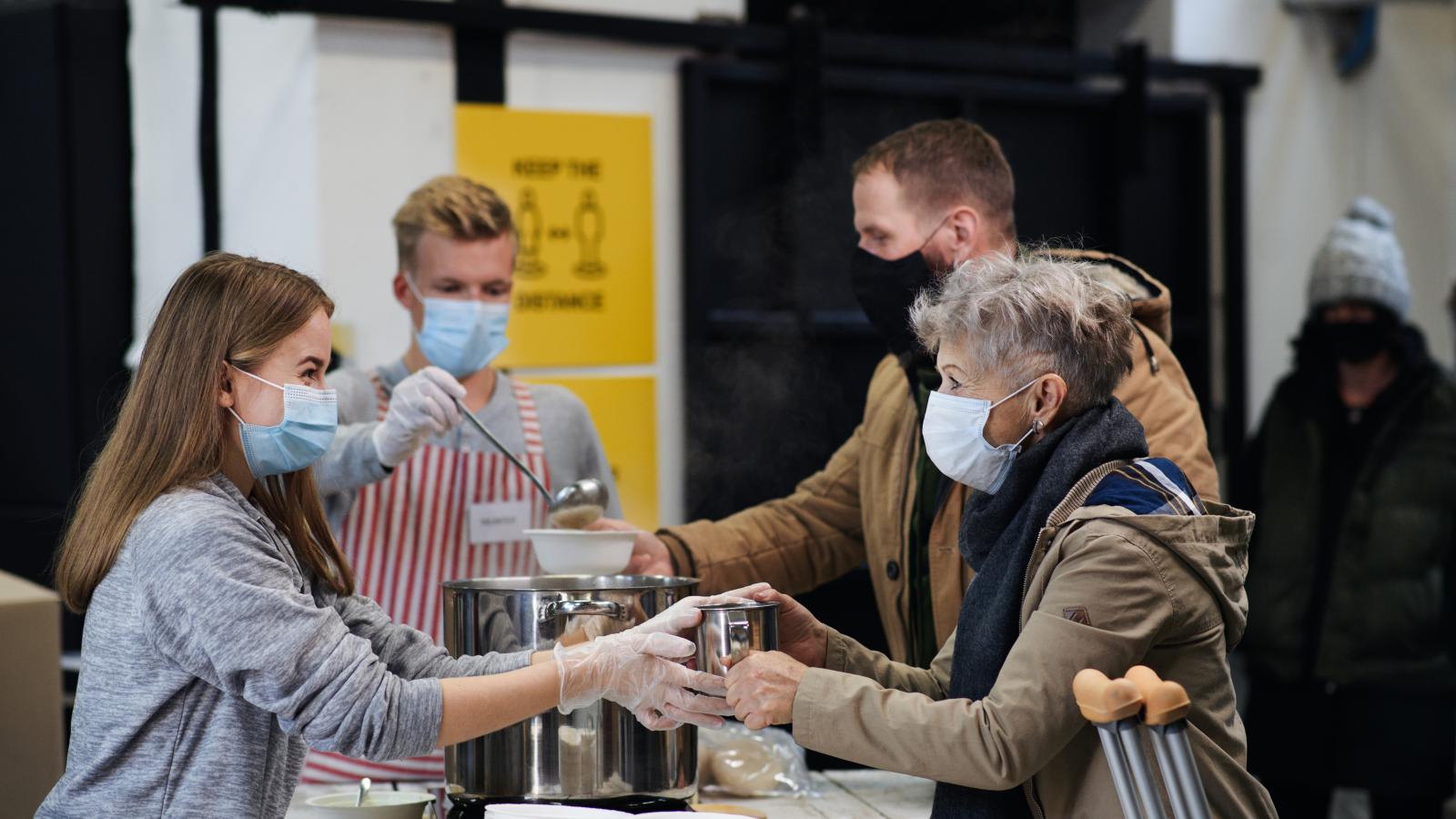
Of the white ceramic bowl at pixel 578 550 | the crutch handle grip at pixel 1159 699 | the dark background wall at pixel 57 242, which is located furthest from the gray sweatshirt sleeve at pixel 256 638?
the dark background wall at pixel 57 242

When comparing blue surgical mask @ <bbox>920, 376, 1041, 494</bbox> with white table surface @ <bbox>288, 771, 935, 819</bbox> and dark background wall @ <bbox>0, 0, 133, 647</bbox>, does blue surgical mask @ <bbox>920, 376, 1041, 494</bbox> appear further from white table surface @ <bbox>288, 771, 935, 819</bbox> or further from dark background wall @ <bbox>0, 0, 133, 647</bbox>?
dark background wall @ <bbox>0, 0, 133, 647</bbox>

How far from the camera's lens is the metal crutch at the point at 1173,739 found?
142 cm

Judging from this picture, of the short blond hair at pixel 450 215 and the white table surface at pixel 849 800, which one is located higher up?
the short blond hair at pixel 450 215

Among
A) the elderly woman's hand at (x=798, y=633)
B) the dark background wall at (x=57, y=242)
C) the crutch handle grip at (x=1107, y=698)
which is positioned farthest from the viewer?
the dark background wall at (x=57, y=242)

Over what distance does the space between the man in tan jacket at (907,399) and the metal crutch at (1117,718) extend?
0.81m

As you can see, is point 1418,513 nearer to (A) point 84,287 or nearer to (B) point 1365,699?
(B) point 1365,699

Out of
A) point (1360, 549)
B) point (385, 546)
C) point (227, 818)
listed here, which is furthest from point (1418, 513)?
point (227, 818)

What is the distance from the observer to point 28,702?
2.18 meters

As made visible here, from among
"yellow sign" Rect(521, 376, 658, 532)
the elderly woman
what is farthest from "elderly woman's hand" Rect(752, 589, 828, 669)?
"yellow sign" Rect(521, 376, 658, 532)

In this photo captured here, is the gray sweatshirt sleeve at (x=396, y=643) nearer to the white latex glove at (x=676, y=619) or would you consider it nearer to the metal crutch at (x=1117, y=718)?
the white latex glove at (x=676, y=619)

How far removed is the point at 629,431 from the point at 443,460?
1339 mm

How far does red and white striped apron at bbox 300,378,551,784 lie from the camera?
8.34ft

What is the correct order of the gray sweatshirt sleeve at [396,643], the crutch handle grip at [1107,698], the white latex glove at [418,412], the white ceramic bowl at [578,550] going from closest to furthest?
the crutch handle grip at [1107,698]
the gray sweatshirt sleeve at [396,643]
the white ceramic bowl at [578,550]
the white latex glove at [418,412]

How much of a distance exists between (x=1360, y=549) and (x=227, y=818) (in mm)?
3155
